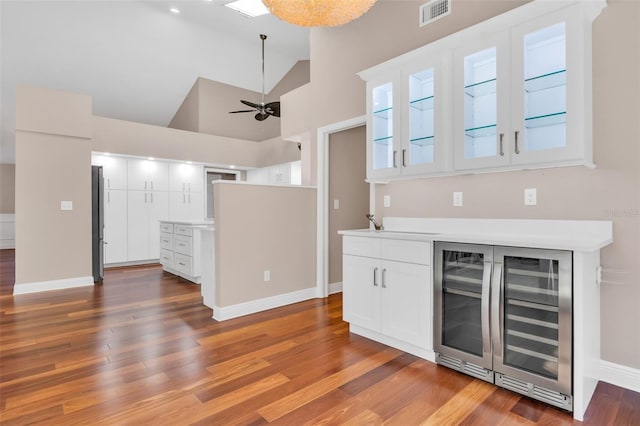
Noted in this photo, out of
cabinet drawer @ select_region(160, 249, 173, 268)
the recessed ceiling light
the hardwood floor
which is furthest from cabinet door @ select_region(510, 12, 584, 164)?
cabinet drawer @ select_region(160, 249, 173, 268)

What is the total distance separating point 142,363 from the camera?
8.19 feet

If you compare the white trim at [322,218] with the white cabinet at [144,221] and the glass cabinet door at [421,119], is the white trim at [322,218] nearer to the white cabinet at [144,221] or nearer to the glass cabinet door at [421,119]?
the glass cabinet door at [421,119]

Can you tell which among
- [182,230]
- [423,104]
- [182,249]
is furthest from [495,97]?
[182,249]

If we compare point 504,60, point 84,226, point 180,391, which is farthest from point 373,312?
point 84,226

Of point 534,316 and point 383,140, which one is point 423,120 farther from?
point 534,316

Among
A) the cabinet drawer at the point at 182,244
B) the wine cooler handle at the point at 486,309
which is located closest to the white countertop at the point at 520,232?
the wine cooler handle at the point at 486,309

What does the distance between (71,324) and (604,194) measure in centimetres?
463

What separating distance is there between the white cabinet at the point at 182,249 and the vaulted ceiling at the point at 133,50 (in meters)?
3.31

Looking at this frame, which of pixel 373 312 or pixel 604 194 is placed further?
pixel 373 312

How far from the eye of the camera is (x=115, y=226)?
6613 mm

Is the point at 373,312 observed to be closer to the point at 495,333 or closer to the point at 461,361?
the point at 461,361

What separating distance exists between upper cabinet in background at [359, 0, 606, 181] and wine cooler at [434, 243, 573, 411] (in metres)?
0.64

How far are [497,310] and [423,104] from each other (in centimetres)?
165

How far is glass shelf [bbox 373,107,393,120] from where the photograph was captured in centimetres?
293
